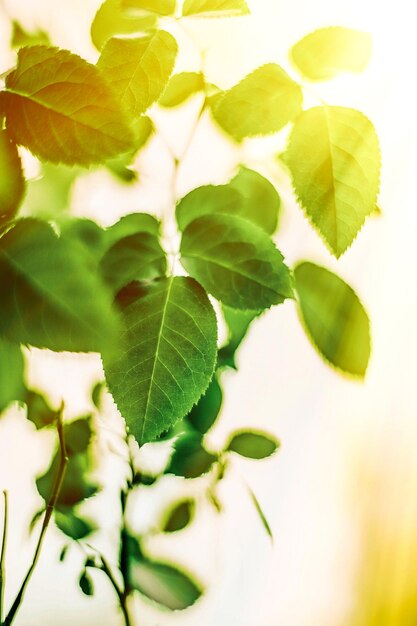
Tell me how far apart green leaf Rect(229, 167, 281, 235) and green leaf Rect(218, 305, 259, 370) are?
58 millimetres

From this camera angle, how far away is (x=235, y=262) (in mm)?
296

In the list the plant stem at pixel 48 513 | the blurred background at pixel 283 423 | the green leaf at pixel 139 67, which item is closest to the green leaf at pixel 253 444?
the blurred background at pixel 283 423

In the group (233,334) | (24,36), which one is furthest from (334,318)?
(24,36)

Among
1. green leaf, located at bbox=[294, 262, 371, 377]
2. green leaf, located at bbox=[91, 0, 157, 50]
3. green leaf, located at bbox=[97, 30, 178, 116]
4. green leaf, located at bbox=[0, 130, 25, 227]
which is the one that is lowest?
green leaf, located at bbox=[294, 262, 371, 377]

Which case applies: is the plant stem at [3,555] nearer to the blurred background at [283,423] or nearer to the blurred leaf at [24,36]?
the blurred background at [283,423]

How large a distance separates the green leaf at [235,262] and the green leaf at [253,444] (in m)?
0.11

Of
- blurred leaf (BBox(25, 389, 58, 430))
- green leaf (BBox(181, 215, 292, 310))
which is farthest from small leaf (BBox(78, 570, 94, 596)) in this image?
green leaf (BBox(181, 215, 292, 310))

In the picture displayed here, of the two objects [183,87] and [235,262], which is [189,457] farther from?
[183,87]

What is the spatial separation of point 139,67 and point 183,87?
0.06 meters

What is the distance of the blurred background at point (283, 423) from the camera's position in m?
0.35

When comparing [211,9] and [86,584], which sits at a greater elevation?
[211,9]

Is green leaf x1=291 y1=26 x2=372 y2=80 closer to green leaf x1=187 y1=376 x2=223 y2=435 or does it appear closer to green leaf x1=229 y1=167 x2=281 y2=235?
green leaf x1=229 y1=167 x2=281 y2=235

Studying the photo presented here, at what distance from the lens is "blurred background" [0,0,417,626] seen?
35 cm

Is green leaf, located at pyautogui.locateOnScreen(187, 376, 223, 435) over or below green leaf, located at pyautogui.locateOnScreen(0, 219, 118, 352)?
below
